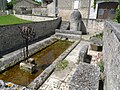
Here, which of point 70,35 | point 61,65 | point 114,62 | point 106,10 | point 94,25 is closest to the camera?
point 114,62

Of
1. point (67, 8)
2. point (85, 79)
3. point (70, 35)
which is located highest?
point (67, 8)

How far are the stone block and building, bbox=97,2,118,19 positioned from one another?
57.3ft

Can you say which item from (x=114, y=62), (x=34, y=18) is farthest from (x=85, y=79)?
(x=34, y=18)

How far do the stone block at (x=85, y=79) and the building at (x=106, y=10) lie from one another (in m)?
17.5

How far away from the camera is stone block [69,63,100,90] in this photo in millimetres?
3396

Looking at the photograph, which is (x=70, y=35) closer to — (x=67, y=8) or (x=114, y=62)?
(x=67, y=8)

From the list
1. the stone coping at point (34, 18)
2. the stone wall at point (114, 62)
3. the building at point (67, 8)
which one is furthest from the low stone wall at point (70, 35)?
the stone wall at point (114, 62)

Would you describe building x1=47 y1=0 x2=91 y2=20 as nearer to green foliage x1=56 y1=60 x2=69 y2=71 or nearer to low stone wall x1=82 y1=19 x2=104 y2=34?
low stone wall x1=82 y1=19 x2=104 y2=34

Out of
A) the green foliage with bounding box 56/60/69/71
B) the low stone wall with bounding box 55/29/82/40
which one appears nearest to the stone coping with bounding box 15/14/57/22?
the low stone wall with bounding box 55/29/82/40

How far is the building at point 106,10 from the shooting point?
19750 mm

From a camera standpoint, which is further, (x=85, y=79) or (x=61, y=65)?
(x=61, y=65)

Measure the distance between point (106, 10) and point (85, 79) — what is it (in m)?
18.7

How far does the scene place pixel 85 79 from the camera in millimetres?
3756

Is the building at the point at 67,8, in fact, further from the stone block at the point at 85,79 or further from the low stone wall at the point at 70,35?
the stone block at the point at 85,79
